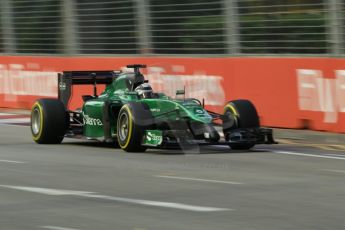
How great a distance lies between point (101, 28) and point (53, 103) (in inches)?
252

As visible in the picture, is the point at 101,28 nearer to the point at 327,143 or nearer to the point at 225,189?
the point at 327,143

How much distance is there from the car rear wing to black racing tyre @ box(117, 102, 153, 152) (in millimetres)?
1948

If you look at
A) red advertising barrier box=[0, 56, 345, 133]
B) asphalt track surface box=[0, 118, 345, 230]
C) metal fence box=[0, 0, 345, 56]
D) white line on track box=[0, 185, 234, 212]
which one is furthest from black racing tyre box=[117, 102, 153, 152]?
metal fence box=[0, 0, 345, 56]

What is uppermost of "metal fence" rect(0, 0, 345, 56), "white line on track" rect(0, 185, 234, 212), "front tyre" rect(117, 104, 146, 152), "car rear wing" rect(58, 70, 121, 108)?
"metal fence" rect(0, 0, 345, 56)

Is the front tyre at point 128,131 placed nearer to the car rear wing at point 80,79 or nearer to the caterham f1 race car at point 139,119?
the caterham f1 race car at point 139,119

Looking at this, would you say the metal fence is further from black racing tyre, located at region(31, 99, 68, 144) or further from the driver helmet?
black racing tyre, located at region(31, 99, 68, 144)

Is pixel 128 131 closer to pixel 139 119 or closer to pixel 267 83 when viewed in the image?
pixel 139 119

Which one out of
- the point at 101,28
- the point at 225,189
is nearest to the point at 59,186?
the point at 225,189

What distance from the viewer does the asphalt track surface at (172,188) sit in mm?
7906

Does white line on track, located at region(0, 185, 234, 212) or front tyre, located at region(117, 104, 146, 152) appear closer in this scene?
white line on track, located at region(0, 185, 234, 212)

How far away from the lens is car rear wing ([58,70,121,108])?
15.3 m

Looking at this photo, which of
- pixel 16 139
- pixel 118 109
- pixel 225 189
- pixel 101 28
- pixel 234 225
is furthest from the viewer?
pixel 101 28

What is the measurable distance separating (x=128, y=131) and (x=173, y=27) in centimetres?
614

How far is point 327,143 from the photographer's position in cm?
1511
